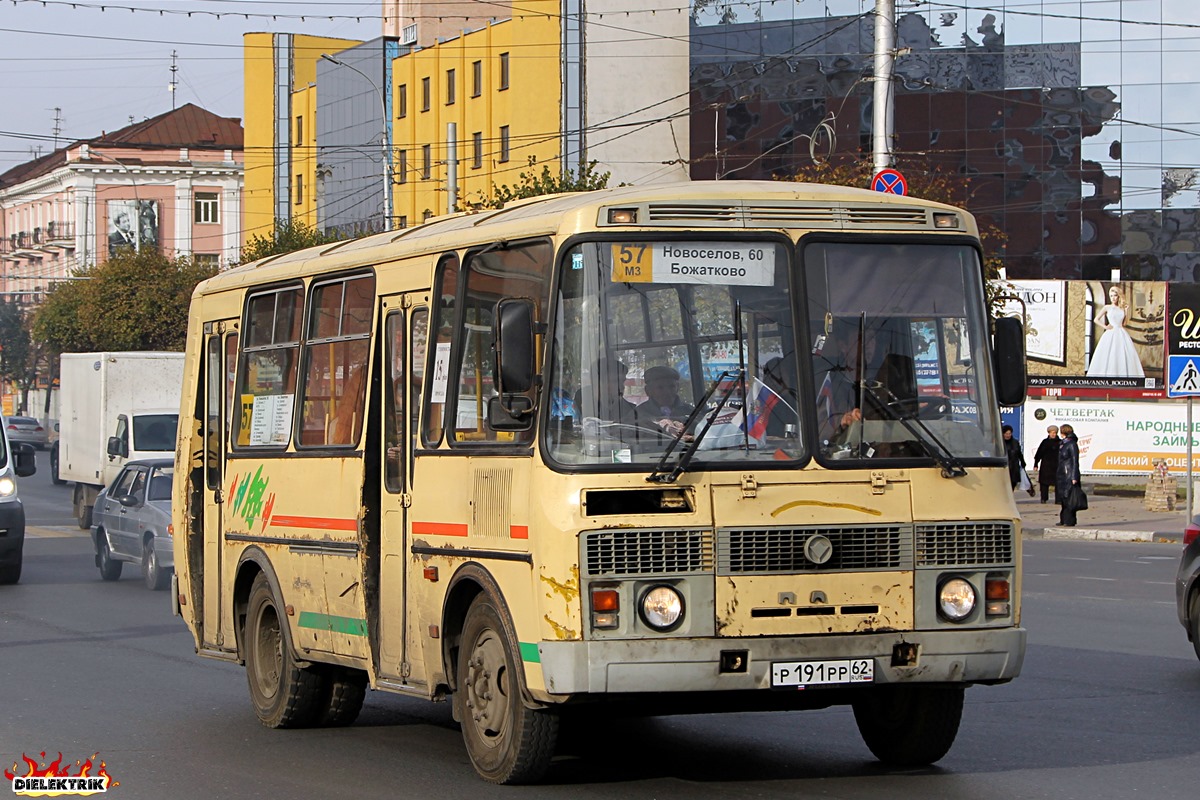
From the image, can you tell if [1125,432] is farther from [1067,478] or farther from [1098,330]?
[1067,478]

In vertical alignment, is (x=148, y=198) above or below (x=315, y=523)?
above

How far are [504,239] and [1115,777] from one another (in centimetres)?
383

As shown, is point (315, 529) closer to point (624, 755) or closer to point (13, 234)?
point (624, 755)

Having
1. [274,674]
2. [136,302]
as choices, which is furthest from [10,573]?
[136,302]

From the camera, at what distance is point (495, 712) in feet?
27.2

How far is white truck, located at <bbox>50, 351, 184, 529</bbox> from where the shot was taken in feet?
104

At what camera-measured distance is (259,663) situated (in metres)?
11.1

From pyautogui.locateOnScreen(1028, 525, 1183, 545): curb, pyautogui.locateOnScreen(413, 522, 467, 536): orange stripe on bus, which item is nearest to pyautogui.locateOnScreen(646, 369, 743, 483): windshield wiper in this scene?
pyautogui.locateOnScreen(413, 522, 467, 536): orange stripe on bus

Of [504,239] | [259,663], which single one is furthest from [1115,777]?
[259,663]

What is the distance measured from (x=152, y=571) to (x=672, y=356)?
14.3 metres

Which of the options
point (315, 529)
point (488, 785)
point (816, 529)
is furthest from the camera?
point (315, 529)

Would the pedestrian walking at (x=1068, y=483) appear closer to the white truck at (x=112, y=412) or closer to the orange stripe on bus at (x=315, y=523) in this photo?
the white truck at (x=112, y=412)

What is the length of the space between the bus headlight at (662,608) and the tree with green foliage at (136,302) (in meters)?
62.3

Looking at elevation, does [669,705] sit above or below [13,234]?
below
